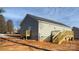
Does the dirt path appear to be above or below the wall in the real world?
below

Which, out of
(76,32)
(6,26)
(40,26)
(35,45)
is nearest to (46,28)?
(40,26)

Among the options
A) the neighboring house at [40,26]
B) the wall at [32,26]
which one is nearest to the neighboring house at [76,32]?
the neighboring house at [40,26]

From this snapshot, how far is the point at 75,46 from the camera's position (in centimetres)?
257

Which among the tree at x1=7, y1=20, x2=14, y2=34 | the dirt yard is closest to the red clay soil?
the dirt yard

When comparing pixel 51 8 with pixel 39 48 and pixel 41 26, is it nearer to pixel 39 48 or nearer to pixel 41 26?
pixel 41 26

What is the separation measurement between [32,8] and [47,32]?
0.36m

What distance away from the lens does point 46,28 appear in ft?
8.41

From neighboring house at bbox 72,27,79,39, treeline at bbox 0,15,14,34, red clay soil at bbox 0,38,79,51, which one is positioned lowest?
red clay soil at bbox 0,38,79,51

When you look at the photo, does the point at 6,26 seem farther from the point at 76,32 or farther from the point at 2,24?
the point at 76,32

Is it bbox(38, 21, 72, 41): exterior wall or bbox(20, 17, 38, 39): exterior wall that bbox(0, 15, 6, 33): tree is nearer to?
bbox(20, 17, 38, 39): exterior wall

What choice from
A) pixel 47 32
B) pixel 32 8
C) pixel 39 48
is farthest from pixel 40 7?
pixel 39 48

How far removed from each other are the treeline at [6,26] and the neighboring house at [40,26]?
0.13 metres

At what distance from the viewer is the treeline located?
2537 mm

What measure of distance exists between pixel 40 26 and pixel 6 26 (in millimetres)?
428
